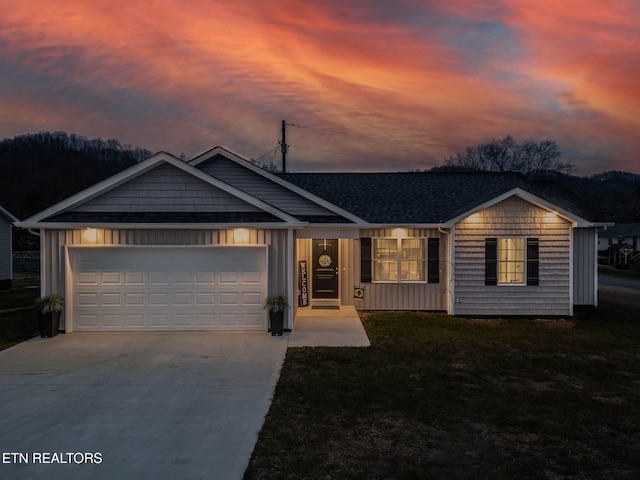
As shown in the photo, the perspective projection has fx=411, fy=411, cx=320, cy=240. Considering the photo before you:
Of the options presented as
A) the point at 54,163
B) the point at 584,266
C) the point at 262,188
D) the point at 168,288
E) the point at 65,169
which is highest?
the point at 54,163

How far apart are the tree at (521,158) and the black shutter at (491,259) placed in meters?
32.4

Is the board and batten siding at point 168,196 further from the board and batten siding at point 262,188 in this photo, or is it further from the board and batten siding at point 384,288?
the board and batten siding at point 384,288

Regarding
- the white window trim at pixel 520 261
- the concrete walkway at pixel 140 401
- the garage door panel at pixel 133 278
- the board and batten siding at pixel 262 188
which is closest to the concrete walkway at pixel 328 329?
the concrete walkway at pixel 140 401

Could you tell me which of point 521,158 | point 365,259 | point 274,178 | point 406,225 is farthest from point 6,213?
point 521,158

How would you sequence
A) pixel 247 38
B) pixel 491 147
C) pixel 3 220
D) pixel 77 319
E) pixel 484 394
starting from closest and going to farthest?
pixel 484 394, pixel 77 319, pixel 247 38, pixel 3 220, pixel 491 147

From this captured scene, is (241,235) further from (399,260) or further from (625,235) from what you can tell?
(625,235)

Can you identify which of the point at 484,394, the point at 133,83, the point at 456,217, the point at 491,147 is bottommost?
the point at 484,394

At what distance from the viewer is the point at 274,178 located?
13.5 meters

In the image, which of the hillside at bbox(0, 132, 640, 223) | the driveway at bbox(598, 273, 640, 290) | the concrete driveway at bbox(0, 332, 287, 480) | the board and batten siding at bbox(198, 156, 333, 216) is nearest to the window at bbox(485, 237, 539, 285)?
the board and batten siding at bbox(198, 156, 333, 216)

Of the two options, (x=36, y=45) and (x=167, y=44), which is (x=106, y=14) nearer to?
(x=167, y=44)

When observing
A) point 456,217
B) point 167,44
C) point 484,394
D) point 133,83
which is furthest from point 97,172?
A: point 484,394

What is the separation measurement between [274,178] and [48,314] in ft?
23.9

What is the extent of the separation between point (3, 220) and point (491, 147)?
1699 inches

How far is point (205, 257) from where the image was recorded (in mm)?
10703
